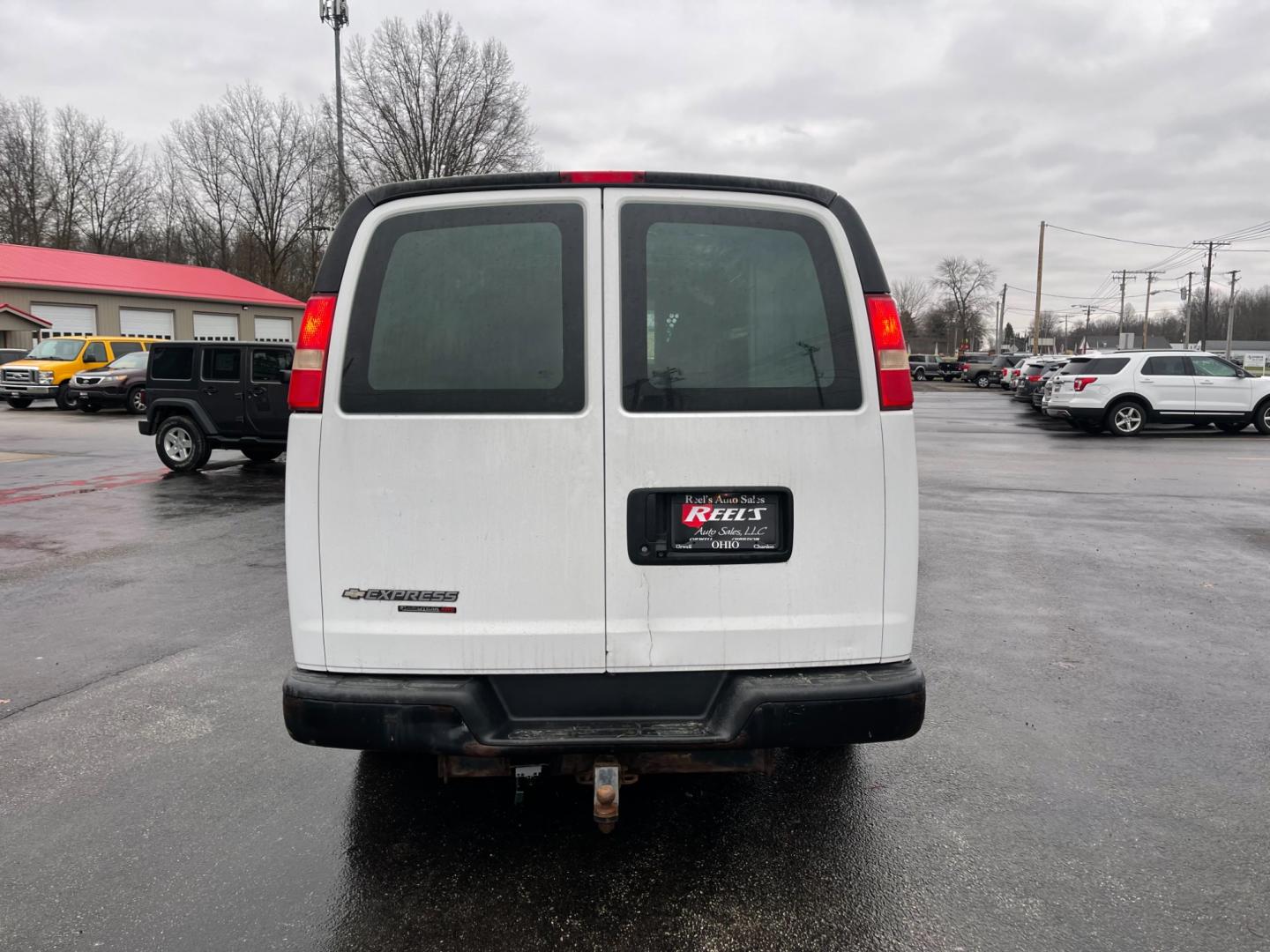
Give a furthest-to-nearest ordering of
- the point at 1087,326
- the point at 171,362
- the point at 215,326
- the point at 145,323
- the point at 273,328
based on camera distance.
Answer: the point at 1087,326, the point at 273,328, the point at 215,326, the point at 145,323, the point at 171,362

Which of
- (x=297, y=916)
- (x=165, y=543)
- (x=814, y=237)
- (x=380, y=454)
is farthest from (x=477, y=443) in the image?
(x=165, y=543)

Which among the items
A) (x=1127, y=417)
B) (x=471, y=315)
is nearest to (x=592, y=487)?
(x=471, y=315)

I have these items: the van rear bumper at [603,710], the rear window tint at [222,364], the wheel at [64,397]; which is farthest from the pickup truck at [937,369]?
the van rear bumper at [603,710]

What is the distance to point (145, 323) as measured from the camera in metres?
40.3

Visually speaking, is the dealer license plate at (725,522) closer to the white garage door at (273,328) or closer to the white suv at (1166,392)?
the white suv at (1166,392)

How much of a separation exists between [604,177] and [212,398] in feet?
37.7

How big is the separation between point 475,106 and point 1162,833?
48556mm

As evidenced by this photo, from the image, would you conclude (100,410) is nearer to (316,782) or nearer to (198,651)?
(198,651)

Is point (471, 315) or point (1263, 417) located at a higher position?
point (471, 315)

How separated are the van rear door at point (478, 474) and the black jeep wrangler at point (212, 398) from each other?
34.5ft

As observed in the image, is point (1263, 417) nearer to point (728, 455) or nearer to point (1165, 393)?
point (1165, 393)

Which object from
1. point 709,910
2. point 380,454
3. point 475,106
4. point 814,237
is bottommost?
point 709,910

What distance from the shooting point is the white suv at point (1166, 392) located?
1842cm

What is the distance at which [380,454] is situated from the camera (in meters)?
2.62
